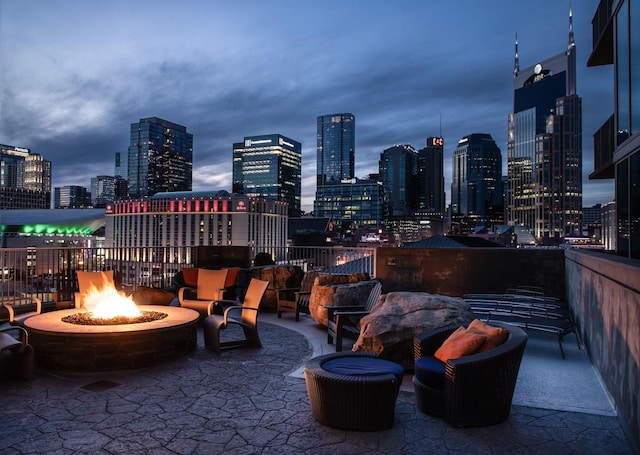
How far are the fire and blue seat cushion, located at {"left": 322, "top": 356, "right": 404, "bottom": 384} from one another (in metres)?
3.28

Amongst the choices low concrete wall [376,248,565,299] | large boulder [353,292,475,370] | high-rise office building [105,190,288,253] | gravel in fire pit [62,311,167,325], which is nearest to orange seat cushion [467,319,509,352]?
large boulder [353,292,475,370]

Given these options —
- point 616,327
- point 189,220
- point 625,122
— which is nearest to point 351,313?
point 616,327

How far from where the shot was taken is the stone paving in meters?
3.01

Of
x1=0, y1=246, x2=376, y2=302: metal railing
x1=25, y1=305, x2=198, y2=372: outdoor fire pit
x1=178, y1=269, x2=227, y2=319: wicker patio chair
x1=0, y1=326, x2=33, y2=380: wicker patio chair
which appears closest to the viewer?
x1=0, y1=326, x2=33, y2=380: wicker patio chair

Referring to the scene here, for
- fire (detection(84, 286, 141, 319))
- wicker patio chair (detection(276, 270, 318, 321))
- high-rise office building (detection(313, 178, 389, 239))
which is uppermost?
high-rise office building (detection(313, 178, 389, 239))

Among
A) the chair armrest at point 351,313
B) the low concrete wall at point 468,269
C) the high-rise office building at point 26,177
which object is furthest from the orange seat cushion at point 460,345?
the high-rise office building at point 26,177

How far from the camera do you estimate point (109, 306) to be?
19.1 feet

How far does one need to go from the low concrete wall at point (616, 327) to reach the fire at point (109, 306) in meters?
5.42

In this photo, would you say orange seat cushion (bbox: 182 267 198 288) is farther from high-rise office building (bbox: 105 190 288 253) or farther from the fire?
high-rise office building (bbox: 105 190 288 253)

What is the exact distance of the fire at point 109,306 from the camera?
566 cm

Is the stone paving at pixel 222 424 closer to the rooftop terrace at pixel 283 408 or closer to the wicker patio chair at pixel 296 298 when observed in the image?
the rooftop terrace at pixel 283 408

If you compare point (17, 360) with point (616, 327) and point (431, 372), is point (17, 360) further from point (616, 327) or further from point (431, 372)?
point (616, 327)

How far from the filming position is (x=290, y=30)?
114 m

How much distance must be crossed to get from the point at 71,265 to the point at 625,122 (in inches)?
516
